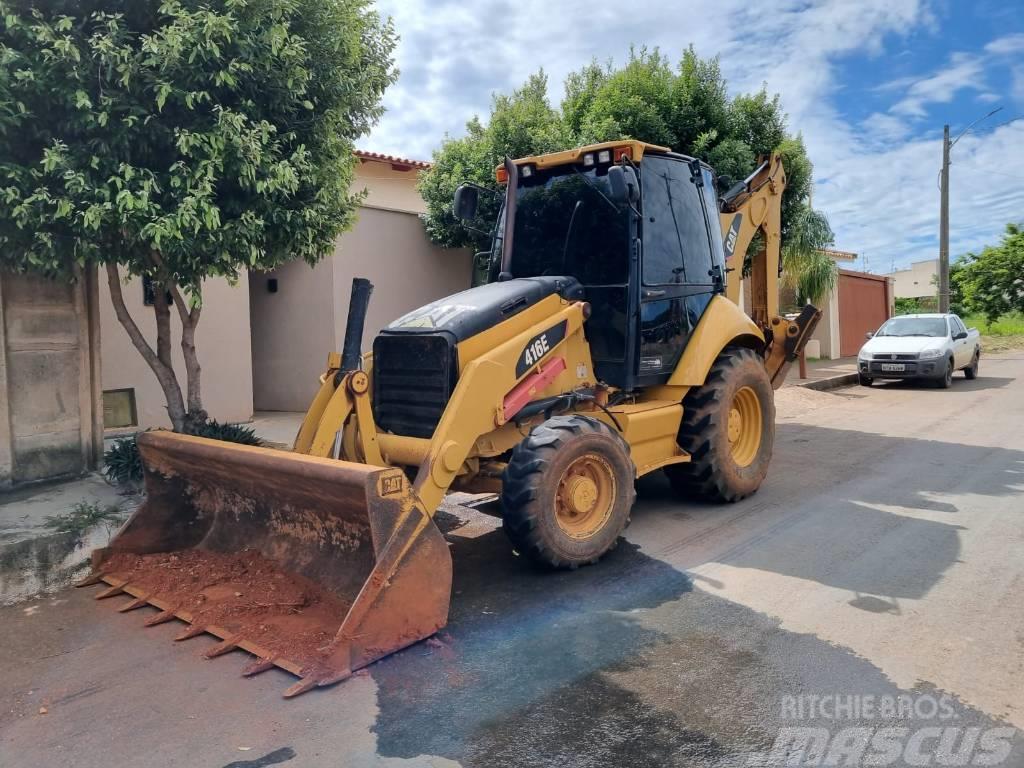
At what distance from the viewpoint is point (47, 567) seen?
547 centimetres

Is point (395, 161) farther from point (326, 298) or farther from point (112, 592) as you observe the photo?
point (112, 592)

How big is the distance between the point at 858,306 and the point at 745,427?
20.1 metres

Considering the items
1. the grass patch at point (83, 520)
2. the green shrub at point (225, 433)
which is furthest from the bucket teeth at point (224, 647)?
the green shrub at point (225, 433)

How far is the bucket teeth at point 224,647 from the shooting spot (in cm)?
387

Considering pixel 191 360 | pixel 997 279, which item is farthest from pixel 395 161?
pixel 997 279

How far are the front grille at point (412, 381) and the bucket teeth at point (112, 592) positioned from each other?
6.19ft

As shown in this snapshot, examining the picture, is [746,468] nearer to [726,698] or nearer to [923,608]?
[923,608]

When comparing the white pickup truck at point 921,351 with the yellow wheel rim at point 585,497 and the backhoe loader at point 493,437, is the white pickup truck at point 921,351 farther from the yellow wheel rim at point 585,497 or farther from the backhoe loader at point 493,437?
the yellow wheel rim at point 585,497

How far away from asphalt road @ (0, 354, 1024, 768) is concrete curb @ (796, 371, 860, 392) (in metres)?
9.80

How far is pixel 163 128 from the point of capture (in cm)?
569

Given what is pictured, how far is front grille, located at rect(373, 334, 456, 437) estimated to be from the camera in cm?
487

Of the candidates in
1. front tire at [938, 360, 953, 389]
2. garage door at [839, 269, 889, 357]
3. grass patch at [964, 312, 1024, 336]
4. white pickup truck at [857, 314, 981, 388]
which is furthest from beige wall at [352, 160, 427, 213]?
grass patch at [964, 312, 1024, 336]

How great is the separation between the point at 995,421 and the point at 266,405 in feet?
36.5

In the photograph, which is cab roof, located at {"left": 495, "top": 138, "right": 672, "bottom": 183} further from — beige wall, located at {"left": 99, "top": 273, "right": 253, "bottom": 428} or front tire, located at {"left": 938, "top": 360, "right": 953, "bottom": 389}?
front tire, located at {"left": 938, "top": 360, "right": 953, "bottom": 389}
